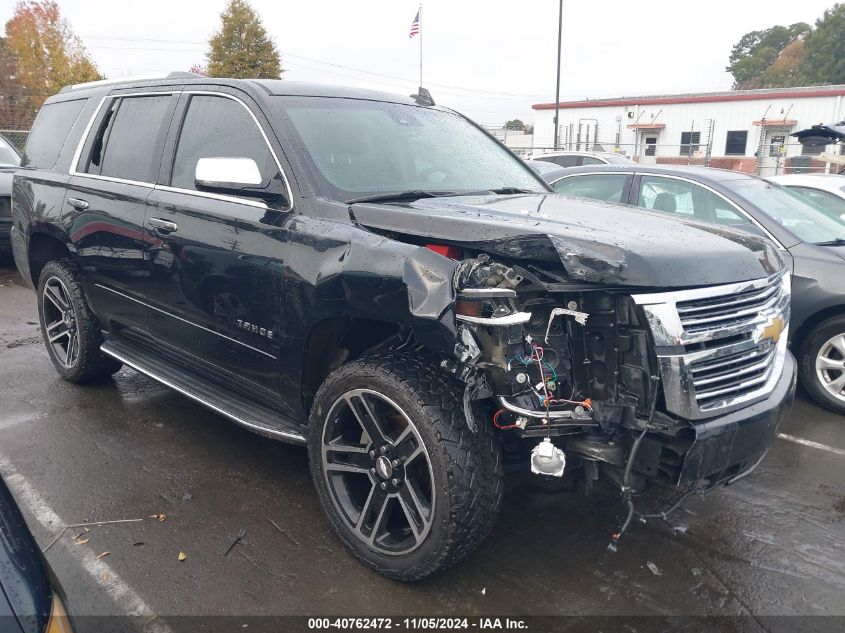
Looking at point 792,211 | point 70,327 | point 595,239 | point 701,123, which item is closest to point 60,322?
point 70,327

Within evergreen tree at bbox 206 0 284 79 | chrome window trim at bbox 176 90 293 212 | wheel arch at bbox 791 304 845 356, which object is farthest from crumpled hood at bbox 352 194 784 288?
evergreen tree at bbox 206 0 284 79

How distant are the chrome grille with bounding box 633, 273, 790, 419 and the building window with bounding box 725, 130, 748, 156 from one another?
37.1 metres

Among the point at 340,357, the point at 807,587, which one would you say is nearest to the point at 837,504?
the point at 807,587

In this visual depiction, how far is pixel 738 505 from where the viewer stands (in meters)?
3.55

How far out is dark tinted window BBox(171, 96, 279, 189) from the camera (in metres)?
3.33

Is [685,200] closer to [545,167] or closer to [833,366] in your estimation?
[833,366]

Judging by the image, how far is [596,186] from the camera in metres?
6.30

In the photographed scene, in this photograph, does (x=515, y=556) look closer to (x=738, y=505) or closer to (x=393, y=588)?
(x=393, y=588)

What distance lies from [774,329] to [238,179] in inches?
94.8

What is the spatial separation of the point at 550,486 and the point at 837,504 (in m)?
1.51

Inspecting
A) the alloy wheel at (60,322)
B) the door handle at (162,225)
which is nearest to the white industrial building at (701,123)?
the alloy wheel at (60,322)

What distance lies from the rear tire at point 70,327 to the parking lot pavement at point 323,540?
21.3 inches

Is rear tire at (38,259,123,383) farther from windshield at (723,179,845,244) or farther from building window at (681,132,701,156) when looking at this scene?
building window at (681,132,701,156)

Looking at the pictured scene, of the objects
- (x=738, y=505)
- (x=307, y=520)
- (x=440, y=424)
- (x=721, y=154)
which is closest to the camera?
(x=440, y=424)
